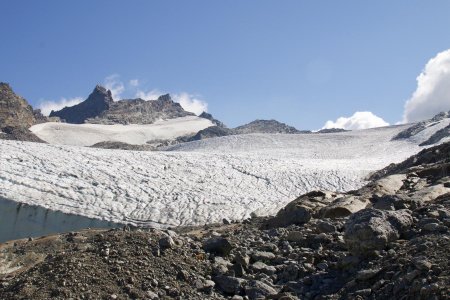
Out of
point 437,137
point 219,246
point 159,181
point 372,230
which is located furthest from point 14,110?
point 372,230

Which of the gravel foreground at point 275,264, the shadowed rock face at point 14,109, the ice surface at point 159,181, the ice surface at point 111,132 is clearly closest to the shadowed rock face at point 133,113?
the ice surface at point 111,132

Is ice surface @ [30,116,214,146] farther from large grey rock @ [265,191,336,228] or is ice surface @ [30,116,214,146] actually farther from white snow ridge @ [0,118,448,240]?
large grey rock @ [265,191,336,228]

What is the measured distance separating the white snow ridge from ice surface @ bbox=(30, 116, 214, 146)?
88.1 metres

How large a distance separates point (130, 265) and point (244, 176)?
20.1 meters

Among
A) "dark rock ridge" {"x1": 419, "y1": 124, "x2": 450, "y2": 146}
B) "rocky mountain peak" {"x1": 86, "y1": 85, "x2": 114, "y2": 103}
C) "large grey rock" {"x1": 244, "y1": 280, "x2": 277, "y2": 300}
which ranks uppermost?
"rocky mountain peak" {"x1": 86, "y1": 85, "x2": 114, "y2": 103}

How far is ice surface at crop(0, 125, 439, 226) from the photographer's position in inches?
837

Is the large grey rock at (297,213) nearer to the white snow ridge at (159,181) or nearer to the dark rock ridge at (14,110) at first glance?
the white snow ridge at (159,181)

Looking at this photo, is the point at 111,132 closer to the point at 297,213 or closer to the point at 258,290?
the point at 297,213

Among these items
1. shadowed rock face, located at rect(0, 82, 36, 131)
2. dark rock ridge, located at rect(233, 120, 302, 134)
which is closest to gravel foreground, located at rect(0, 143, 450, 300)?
shadowed rock face, located at rect(0, 82, 36, 131)

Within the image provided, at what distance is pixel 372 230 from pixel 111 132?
13409 centimetres

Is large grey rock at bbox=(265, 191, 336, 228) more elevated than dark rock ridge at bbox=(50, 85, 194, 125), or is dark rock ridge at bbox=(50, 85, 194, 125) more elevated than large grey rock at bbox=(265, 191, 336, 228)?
dark rock ridge at bbox=(50, 85, 194, 125)

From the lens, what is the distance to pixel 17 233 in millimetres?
20172

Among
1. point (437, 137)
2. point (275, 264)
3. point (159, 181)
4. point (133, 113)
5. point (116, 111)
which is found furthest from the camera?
point (133, 113)

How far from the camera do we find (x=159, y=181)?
25.1m
